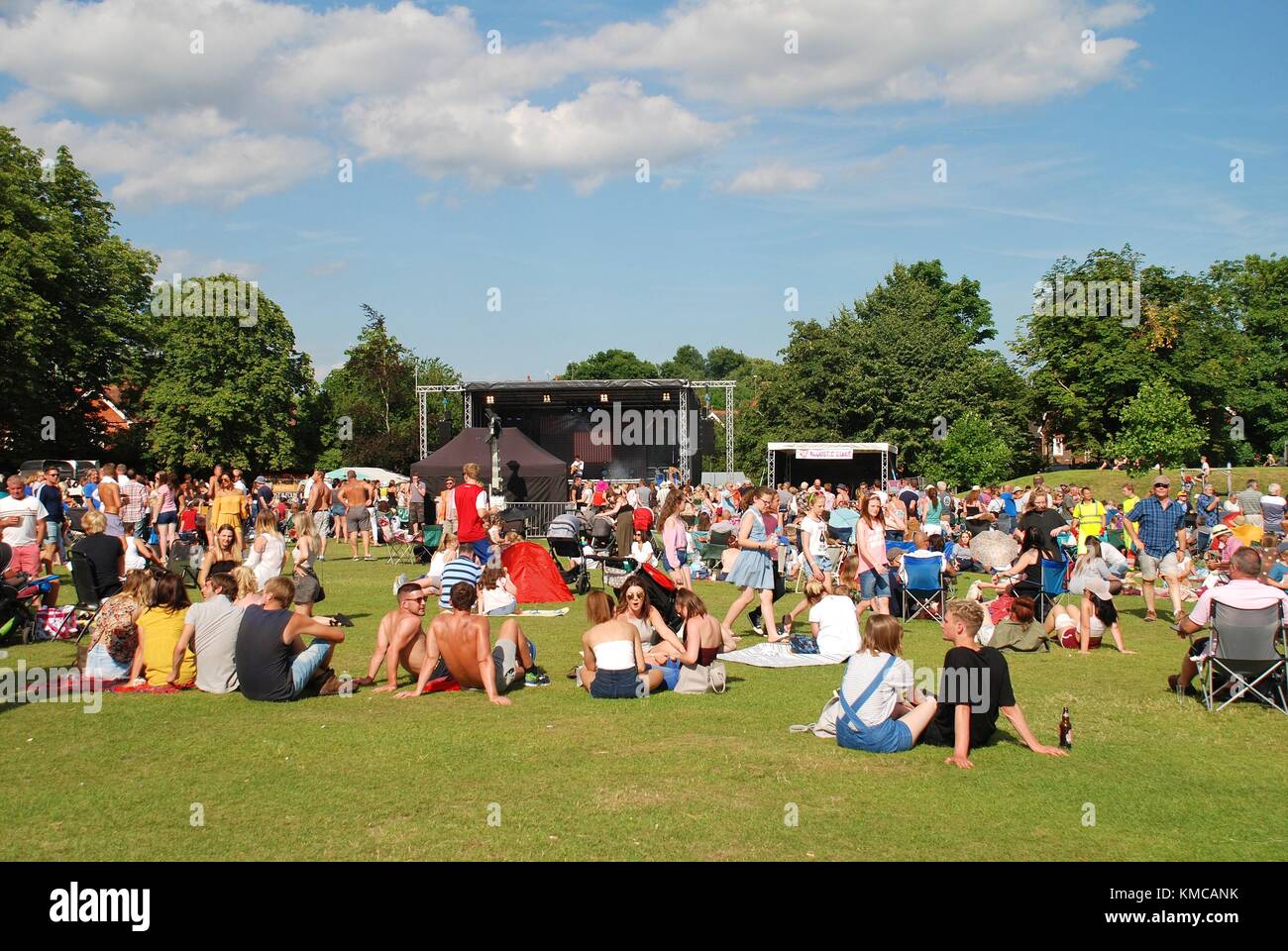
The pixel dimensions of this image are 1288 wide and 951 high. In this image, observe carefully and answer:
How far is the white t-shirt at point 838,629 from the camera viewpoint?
993cm

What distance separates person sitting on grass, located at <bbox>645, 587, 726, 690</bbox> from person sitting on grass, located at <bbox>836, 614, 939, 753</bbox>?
1.90 meters

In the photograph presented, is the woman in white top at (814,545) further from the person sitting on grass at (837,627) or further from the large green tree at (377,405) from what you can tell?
the large green tree at (377,405)

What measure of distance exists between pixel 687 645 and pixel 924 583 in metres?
5.03

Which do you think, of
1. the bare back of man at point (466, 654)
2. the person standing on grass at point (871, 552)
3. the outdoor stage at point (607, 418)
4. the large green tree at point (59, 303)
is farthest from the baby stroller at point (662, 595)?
the large green tree at point (59, 303)

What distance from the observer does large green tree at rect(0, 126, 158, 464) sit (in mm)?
32906

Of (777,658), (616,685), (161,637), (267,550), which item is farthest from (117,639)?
(777,658)

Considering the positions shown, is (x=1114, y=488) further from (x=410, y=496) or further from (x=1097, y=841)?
(x=1097, y=841)

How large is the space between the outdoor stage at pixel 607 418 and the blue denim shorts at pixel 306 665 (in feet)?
83.8

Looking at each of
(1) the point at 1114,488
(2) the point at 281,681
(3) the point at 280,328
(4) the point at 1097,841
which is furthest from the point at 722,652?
(3) the point at 280,328

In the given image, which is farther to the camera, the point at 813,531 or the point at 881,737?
the point at 813,531

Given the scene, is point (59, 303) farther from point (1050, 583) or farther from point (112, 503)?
point (1050, 583)

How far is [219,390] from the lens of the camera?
4341 centimetres

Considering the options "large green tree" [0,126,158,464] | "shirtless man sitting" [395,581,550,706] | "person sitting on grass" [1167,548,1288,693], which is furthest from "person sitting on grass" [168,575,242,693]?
"large green tree" [0,126,158,464]
